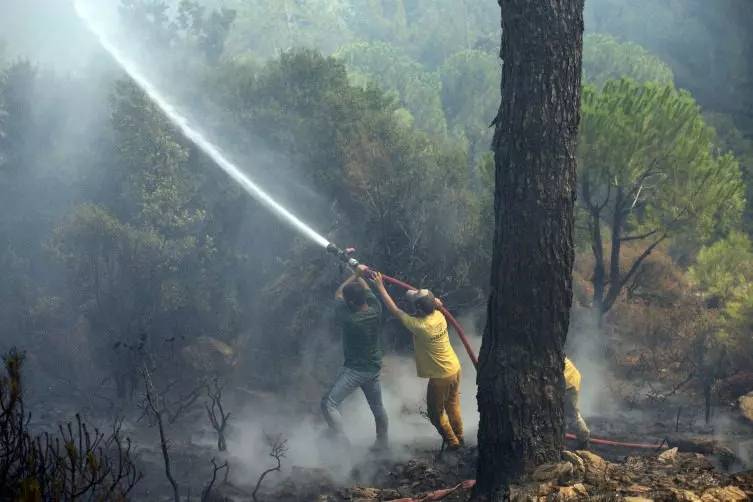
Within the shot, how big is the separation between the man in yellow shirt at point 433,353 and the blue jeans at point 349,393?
86 cm

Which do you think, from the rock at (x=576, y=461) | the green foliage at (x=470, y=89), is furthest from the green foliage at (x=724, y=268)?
the green foliage at (x=470, y=89)

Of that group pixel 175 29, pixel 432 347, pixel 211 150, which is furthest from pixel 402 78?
pixel 432 347

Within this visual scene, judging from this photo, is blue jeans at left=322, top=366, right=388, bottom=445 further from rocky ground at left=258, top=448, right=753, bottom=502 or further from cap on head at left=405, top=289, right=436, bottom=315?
cap on head at left=405, top=289, right=436, bottom=315

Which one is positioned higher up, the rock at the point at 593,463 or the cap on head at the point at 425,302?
the cap on head at the point at 425,302

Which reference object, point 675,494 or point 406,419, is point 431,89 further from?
point 675,494

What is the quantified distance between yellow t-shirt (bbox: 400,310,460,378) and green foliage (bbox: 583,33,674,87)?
22102 mm

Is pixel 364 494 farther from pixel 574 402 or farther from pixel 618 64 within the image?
pixel 618 64

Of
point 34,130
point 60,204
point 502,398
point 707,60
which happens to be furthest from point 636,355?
point 707,60

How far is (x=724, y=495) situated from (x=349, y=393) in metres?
4.49

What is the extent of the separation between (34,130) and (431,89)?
13321 millimetres

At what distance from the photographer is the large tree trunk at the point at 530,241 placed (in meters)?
5.65

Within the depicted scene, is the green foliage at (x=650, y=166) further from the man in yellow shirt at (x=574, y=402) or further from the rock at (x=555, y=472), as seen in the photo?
the rock at (x=555, y=472)

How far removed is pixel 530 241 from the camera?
575 centimetres

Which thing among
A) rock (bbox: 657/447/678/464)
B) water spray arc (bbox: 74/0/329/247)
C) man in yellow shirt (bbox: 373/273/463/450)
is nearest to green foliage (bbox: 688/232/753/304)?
water spray arc (bbox: 74/0/329/247)
